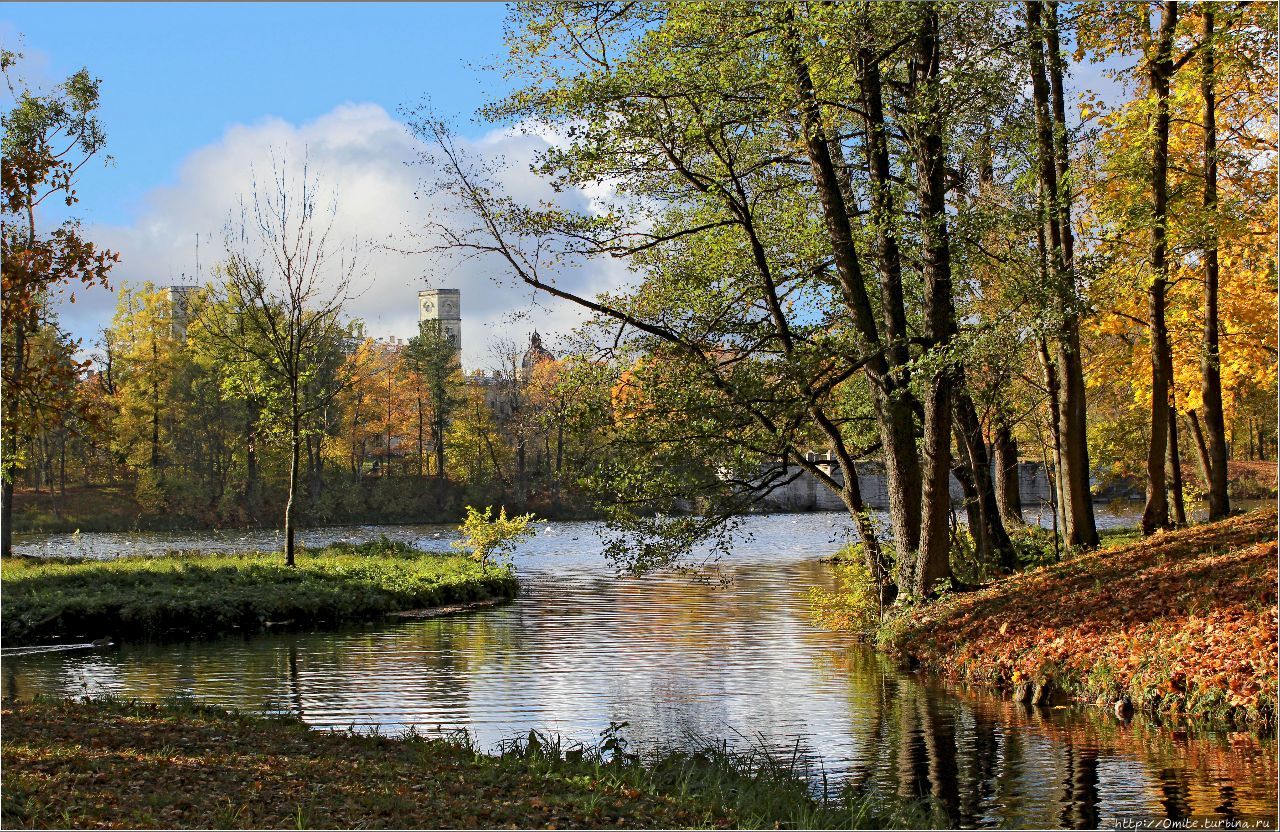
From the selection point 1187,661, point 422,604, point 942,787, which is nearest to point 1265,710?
point 1187,661

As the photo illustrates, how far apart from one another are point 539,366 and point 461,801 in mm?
64788

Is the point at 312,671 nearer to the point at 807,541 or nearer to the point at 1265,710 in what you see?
the point at 1265,710

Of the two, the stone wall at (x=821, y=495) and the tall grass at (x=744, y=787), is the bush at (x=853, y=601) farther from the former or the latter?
the stone wall at (x=821, y=495)

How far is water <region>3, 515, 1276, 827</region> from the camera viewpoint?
9125 mm

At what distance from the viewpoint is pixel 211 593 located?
68.2 ft

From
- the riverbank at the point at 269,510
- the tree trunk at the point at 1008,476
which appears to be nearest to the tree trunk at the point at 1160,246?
the tree trunk at the point at 1008,476

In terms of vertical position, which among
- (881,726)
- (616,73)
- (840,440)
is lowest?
(881,726)

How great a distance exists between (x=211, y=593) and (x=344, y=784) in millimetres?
14433

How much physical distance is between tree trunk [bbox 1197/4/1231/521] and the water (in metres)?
5.53

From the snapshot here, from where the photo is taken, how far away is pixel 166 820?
21.2 ft

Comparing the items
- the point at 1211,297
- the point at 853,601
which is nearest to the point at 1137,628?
the point at 853,601

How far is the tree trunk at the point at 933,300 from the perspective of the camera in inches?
552

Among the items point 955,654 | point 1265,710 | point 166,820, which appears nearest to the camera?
point 166,820

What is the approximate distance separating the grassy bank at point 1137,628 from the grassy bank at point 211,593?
10.5 meters
